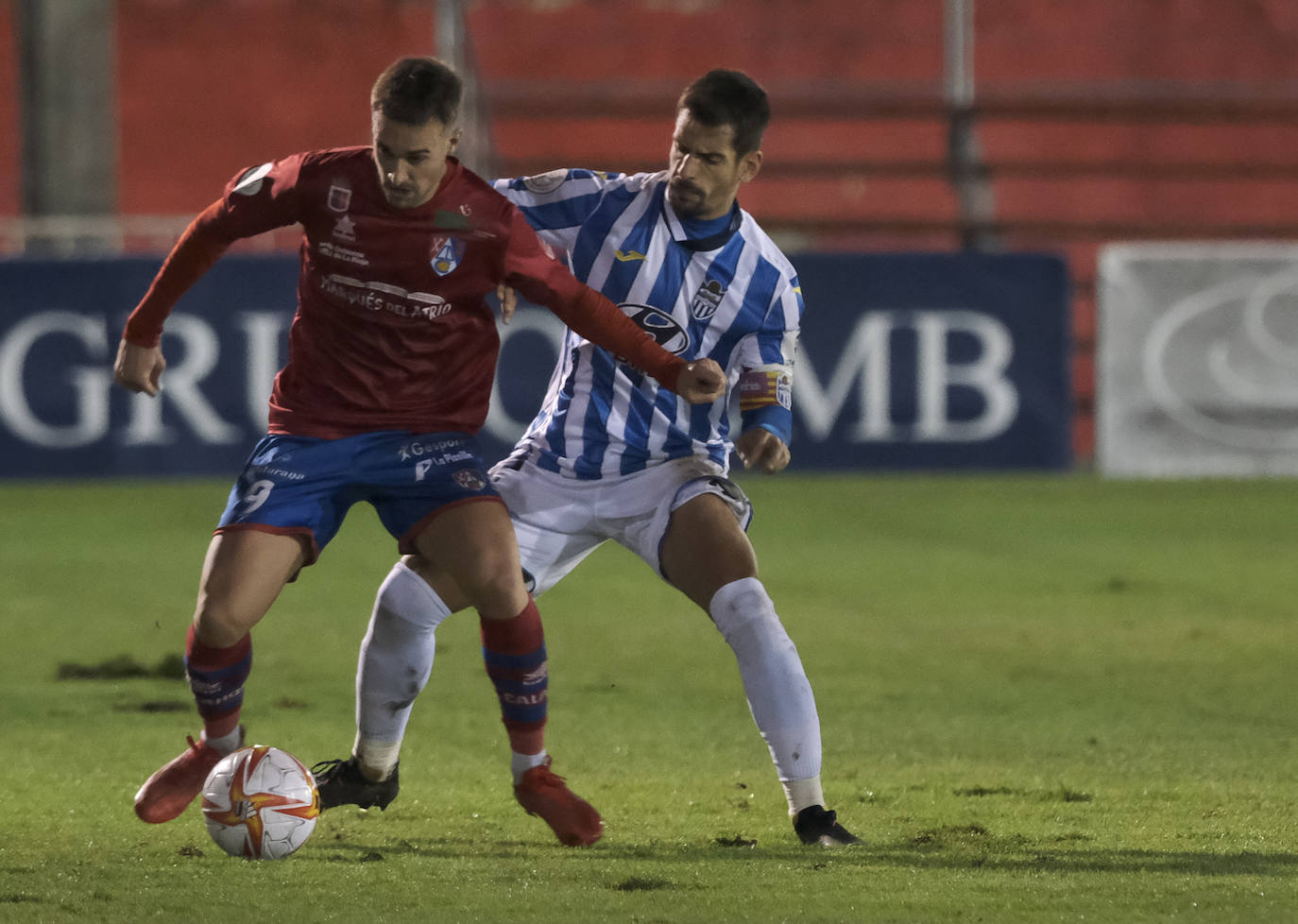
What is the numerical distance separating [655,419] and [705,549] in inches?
16.4

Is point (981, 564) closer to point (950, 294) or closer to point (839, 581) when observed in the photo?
point (839, 581)

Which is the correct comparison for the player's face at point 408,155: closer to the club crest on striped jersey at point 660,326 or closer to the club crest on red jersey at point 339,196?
the club crest on red jersey at point 339,196

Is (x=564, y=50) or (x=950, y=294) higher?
(x=564, y=50)

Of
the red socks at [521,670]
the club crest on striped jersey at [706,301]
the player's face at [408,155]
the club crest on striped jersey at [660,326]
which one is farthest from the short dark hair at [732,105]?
the red socks at [521,670]

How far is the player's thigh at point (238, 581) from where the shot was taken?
3.90m

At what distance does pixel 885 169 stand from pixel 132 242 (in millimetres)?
5545

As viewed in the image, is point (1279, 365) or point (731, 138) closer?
point (731, 138)

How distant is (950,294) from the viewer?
37.7 ft

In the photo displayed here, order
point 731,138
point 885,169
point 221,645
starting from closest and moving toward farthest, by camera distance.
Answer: point 221,645 → point 731,138 → point 885,169

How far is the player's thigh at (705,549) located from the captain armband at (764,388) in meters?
0.21

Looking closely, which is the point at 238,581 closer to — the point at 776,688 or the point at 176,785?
the point at 176,785

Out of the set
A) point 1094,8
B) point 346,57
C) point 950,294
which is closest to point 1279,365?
point 950,294

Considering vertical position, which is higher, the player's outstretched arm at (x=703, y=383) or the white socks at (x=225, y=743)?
the player's outstretched arm at (x=703, y=383)

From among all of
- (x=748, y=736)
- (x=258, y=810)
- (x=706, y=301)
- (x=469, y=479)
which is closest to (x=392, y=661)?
(x=469, y=479)
